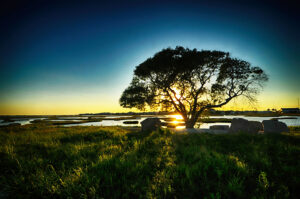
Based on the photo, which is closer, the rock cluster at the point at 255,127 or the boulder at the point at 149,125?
the rock cluster at the point at 255,127

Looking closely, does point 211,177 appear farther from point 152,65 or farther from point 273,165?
point 152,65

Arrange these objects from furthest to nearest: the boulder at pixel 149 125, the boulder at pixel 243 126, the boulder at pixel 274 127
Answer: the boulder at pixel 149 125, the boulder at pixel 243 126, the boulder at pixel 274 127

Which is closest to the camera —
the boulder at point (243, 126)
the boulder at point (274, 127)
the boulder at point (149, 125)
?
the boulder at point (274, 127)

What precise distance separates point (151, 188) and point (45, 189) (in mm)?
2787

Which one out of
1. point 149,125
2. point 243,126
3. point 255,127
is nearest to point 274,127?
point 255,127

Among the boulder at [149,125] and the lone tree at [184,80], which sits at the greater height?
the lone tree at [184,80]

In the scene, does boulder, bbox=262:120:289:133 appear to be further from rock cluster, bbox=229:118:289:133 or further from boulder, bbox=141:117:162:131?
boulder, bbox=141:117:162:131

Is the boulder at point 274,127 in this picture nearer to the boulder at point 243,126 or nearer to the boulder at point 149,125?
the boulder at point 243,126

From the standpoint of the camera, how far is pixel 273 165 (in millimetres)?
4824

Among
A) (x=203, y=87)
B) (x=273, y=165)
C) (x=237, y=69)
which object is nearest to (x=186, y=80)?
(x=203, y=87)

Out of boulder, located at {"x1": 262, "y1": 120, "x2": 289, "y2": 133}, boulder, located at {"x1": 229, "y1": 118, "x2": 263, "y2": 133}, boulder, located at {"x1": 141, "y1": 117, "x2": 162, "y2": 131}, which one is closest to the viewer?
boulder, located at {"x1": 262, "y1": 120, "x2": 289, "y2": 133}

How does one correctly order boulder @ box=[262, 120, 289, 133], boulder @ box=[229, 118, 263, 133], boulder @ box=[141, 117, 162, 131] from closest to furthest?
boulder @ box=[262, 120, 289, 133] → boulder @ box=[229, 118, 263, 133] → boulder @ box=[141, 117, 162, 131]

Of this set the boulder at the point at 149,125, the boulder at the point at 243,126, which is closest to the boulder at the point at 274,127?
the boulder at the point at 243,126

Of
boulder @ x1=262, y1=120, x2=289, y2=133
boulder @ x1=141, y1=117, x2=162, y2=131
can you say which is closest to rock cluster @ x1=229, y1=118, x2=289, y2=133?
boulder @ x1=262, y1=120, x2=289, y2=133
